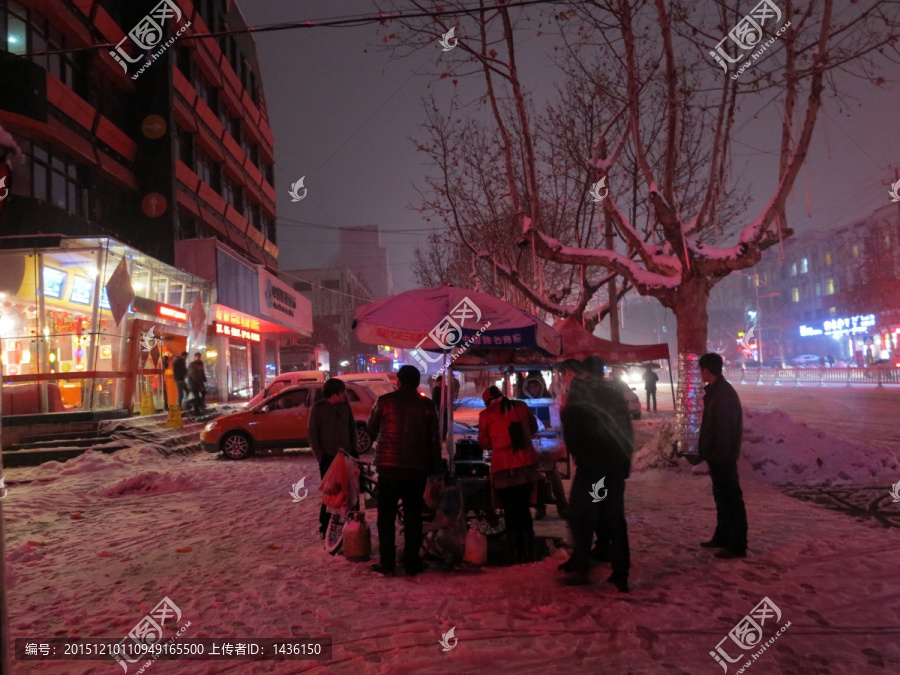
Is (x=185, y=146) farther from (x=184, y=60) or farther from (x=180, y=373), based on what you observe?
(x=180, y=373)

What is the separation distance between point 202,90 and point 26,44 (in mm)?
14048

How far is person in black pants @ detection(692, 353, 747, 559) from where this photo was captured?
5.74 m

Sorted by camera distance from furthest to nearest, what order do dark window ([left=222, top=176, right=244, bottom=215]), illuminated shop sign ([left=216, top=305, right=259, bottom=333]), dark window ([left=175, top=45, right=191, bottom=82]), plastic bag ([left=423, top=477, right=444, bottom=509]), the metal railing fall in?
dark window ([left=222, top=176, right=244, bottom=215])
the metal railing
dark window ([left=175, top=45, right=191, bottom=82])
illuminated shop sign ([left=216, top=305, right=259, bottom=333])
plastic bag ([left=423, top=477, right=444, bottom=509])

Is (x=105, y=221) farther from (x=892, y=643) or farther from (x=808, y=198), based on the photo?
(x=892, y=643)

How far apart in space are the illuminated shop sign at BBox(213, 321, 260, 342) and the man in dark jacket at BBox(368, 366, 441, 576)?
2401cm

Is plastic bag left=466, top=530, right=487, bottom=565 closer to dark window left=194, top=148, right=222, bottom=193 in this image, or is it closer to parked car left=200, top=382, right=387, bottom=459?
parked car left=200, top=382, right=387, bottom=459

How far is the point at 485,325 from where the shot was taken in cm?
683

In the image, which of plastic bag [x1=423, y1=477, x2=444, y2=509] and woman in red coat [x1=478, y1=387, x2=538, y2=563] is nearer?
woman in red coat [x1=478, y1=387, x2=538, y2=563]

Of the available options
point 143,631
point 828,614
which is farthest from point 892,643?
point 143,631

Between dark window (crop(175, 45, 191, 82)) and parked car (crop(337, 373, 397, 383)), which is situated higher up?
dark window (crop(175, 45, 191, 82))

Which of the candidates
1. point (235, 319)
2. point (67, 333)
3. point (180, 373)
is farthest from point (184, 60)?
point (180, 373)

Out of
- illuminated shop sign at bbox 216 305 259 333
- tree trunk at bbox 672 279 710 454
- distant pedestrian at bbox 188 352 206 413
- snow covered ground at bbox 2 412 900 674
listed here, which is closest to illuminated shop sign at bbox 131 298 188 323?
distant pedestrian at bbox 188 352 206 413

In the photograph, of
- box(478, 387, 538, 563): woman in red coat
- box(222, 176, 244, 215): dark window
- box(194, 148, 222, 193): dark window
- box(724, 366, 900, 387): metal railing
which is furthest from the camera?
box(222, 176, 244, 215): dark window
